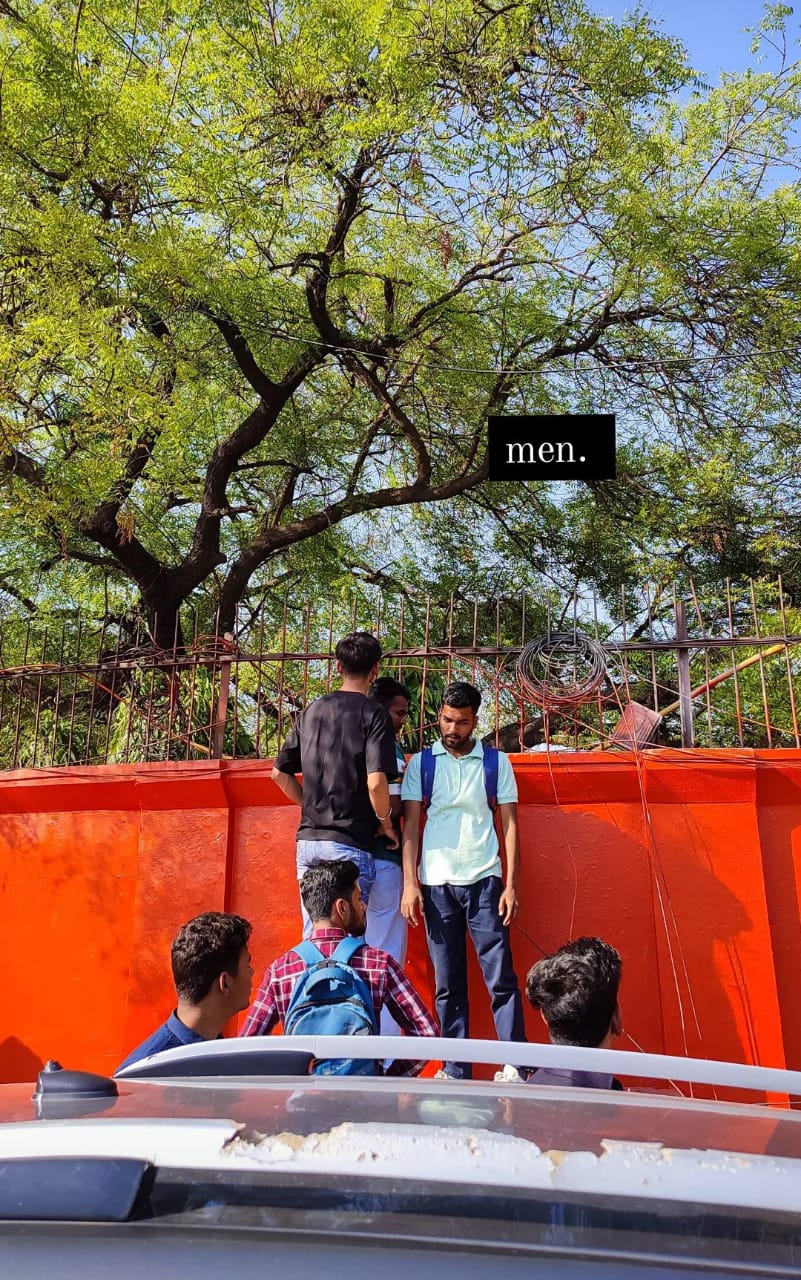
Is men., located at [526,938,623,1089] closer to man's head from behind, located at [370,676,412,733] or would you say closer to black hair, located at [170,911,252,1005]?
black hair, located at [170,911,252,1005]

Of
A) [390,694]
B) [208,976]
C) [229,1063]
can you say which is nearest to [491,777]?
[390,694]

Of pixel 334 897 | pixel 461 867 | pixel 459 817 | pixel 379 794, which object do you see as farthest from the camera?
pixel 459 817

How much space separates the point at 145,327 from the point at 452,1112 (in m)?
9.06

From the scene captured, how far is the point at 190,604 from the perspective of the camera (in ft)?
41.1

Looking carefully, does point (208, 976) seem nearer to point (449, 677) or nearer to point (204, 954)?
point (204, 954)

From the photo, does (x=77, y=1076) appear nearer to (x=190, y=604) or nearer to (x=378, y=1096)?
(x=378, y=1096)

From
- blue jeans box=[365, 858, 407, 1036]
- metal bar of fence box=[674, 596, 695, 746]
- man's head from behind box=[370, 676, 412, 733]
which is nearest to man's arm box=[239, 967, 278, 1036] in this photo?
blue jeans box=[365, 858, 407, 1036]

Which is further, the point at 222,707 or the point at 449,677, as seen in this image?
the point at 222,707

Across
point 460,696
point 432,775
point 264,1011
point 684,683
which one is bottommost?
point 264,1011

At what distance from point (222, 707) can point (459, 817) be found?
166 cm

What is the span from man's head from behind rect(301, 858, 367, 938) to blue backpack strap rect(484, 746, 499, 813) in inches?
60.1

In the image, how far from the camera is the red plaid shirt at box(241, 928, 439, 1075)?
312cm

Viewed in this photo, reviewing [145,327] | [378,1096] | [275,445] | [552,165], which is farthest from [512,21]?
[378,1096]

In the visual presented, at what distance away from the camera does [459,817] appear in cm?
483
